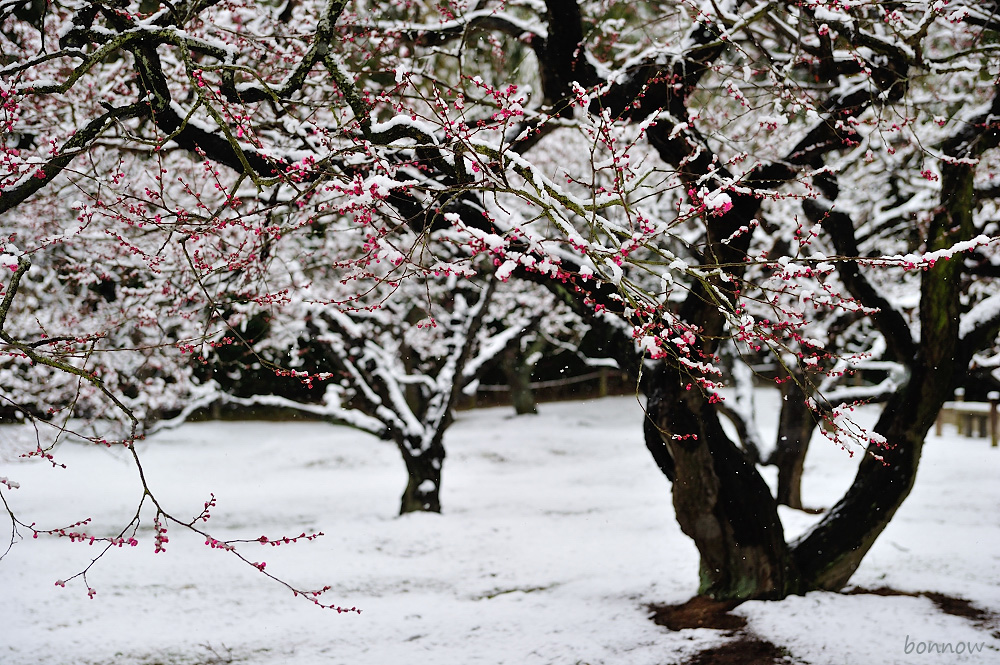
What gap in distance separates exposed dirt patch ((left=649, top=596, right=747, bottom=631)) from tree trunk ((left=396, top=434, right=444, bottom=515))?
14.1 feet

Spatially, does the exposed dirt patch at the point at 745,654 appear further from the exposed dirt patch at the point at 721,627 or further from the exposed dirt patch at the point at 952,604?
the exposed dirt patch at the point at 952,604

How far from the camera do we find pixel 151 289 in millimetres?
6305

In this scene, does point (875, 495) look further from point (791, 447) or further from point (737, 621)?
point (791, 447)

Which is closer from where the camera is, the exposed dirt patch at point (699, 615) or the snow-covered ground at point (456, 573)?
the snow-covered ground at point (456, 573)

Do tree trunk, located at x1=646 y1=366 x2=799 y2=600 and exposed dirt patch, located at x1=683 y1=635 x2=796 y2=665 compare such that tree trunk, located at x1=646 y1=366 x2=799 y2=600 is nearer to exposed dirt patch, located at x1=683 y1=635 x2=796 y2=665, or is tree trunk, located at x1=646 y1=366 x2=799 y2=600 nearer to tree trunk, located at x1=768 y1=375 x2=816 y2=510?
exposed dirt patch, located at x1=683 y1=635 x2=796 y2=665

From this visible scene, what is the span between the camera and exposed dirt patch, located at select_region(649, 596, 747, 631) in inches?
203

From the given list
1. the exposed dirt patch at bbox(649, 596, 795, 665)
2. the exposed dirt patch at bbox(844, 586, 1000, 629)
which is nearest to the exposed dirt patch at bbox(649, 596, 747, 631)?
the exposed dirt patch at bbox(649, 596, 795, 665)

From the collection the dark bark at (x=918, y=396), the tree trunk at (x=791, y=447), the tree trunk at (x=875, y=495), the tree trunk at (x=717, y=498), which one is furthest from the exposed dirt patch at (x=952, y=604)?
the tree trunk at (x=791, y=447)

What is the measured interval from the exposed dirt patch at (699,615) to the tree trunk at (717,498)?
11cm

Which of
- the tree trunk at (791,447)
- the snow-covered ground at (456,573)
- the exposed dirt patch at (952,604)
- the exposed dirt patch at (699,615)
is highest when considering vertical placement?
the tree trunk at (791,447)

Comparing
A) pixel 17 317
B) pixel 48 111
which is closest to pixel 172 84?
pixel 48 111

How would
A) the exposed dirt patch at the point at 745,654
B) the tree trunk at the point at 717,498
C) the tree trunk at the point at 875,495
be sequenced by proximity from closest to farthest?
1. the exposed dirt patch at the point at 745,654
2. the tree trunk at the point at 717,498
3. the tree trunk at the point at 875,495

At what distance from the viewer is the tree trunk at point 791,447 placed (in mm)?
8758

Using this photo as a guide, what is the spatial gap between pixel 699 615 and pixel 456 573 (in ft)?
9.27
